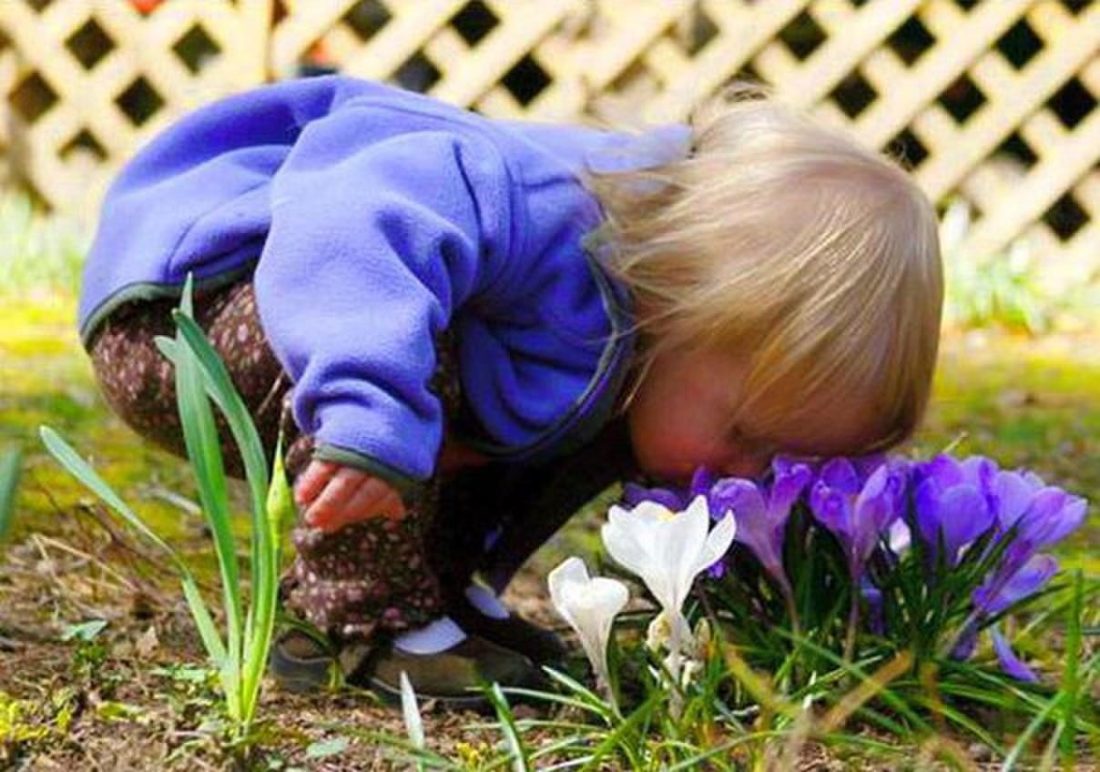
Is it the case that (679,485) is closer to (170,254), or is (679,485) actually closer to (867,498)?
(867,498)

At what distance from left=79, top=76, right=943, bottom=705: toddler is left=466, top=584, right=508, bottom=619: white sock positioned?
0.7 inches

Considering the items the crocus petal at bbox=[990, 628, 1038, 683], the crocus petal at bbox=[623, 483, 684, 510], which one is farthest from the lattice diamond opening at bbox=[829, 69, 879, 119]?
the crocus petal at bbox=[990, 628, 1038, 683]

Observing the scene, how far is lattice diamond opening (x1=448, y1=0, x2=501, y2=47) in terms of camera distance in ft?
24.8

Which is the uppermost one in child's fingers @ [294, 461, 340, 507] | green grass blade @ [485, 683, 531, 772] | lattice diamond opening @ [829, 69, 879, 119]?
green grass blade @ [485, 683, 531, 772]

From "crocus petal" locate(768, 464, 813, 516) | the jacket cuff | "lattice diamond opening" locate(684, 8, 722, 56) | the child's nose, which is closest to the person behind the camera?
the jacket cuff

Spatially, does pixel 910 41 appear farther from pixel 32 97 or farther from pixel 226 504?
pixel 226 504

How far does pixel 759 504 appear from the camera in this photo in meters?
1.84

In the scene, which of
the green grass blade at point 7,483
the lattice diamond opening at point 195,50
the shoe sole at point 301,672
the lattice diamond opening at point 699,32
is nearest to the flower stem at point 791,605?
the shoe sole at point 301,672

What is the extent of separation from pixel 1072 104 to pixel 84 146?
3.43 m

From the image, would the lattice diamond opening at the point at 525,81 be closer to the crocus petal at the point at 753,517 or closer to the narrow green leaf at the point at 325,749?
the crocus petal at the point at 753,517

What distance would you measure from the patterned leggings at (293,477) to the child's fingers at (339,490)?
0.55 ft

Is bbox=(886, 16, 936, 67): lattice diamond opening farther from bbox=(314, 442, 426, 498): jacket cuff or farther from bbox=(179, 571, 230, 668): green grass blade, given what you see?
bbox=(179, 571, 230, 668): green grass blade

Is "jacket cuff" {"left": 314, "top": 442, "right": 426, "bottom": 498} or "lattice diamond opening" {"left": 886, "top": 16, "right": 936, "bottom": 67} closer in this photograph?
"jacket cuff" {"left": 314, "top": 442, "right": 426, "bottom": 498}

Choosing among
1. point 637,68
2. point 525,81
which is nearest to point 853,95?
point 525,81
